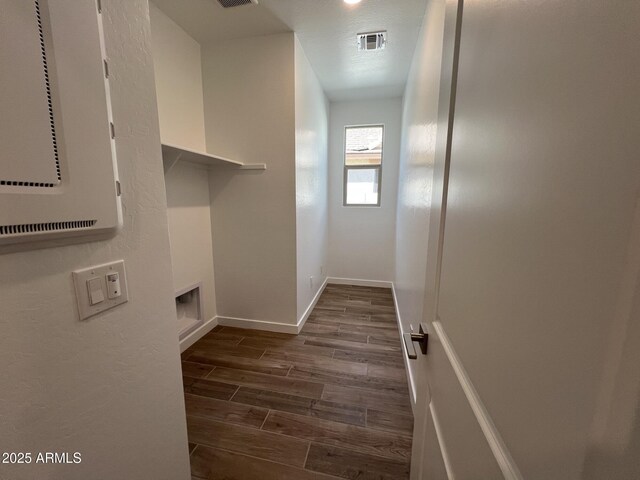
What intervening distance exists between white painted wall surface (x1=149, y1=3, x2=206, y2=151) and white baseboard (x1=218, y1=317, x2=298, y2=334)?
173cm

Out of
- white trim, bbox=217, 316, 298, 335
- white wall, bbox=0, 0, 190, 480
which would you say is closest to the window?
white trim, bbox=217, 316, 298, 335

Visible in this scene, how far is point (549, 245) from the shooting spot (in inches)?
12.5

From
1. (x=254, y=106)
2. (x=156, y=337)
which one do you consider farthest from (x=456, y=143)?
(x=254, y=106)

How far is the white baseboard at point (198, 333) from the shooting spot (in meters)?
2.24

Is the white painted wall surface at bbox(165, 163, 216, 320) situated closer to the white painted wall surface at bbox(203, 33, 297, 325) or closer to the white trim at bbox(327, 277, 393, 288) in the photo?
the white painted wall surface at bbox(203, 33, 297, 325)

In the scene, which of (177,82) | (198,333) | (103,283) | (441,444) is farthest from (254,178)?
(441,444)

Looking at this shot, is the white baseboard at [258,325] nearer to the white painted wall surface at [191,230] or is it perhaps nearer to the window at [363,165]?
the white painted wall surface at [191,230]

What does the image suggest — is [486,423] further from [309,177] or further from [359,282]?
[359,282]

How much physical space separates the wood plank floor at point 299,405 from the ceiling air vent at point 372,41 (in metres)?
2.71

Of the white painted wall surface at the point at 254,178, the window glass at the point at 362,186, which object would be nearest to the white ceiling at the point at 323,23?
the white painted wall surface at the point at 254,178

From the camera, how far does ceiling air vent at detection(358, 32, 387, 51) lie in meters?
2.12

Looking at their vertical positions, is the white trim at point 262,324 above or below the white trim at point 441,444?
below

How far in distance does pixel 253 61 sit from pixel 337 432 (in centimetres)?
285

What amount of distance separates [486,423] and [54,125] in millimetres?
1047
